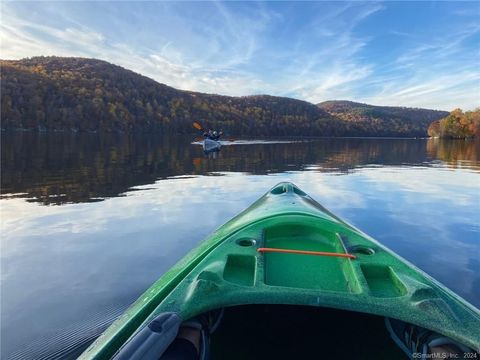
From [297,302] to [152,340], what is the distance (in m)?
1.40

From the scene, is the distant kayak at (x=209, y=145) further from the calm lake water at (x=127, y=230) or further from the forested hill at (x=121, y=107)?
the forested hill at (x=121, y=107)

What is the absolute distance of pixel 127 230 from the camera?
8.81m

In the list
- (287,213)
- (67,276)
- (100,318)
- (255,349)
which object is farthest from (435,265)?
(67,276)

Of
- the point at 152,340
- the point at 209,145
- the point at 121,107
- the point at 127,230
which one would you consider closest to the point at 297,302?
the point at 152,340

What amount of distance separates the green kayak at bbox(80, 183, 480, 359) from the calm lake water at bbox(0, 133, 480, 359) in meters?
1.55

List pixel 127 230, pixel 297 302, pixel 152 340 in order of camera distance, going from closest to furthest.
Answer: pixel 152 340 < pixel 297 302 < pixel 127 230

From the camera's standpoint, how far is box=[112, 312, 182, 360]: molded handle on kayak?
231 cm

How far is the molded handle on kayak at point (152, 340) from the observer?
231 centimetres

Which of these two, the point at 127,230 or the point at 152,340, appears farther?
the point at 127,230

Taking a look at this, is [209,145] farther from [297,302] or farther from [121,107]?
[121,107]

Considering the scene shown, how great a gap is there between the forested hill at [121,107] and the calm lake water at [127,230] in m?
93.4

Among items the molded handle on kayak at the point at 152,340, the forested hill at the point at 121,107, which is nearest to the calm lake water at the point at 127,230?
the molded handle on kayak at the point at 152,340

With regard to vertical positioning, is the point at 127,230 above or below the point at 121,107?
below

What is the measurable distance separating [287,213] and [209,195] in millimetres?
7564
